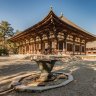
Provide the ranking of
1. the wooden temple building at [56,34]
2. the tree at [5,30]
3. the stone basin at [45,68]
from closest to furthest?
1. the stone basin at [45,68]
2. the wooden temple building at [56,34]
3. the tree at [5,30]

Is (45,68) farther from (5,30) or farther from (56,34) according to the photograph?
(5,30)

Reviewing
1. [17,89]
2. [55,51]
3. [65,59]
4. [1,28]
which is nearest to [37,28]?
[55,51]

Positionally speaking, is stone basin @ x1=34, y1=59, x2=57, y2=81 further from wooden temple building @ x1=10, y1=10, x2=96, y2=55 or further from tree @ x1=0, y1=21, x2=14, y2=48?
tree @ x1=0, y1=21, x2=14, y2=48

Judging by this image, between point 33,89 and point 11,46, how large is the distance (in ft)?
137

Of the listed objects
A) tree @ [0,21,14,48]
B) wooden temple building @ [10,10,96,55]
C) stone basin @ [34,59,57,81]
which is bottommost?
stone basin @ [34,59,57,81]

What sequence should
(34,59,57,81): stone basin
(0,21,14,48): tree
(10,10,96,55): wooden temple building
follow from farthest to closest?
(0,21,14,48): tree → (10,10,96,55): wooden temple building → (34,59,57,81): stone basin

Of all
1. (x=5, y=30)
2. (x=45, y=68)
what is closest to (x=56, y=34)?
(x=45, y=68)

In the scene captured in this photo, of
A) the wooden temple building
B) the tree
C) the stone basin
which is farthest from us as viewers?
the tree

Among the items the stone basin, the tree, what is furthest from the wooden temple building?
the tree

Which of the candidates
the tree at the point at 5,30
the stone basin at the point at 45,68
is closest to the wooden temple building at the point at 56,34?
the stone basin at the point at 45,68

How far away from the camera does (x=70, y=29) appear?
1877 centimetres

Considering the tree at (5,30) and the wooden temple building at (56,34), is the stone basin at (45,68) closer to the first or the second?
the wooden temple building at (56,34)

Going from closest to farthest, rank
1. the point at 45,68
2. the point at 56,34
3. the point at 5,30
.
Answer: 1. the point at 45,68
2. the point at 56,34
3. the point at 5,30

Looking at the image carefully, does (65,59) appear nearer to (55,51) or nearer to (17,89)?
(55,51)
